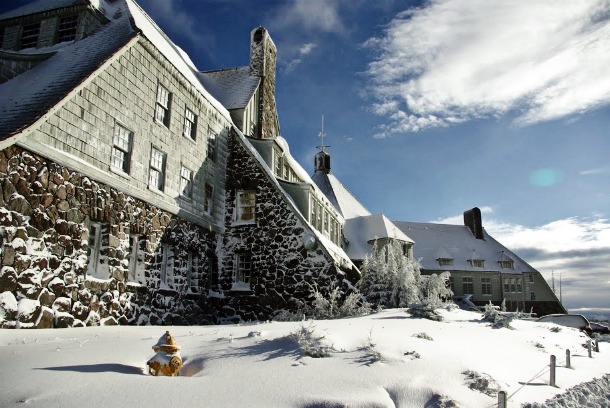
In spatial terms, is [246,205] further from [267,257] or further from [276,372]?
[276,372]

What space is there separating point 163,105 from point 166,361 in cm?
1143

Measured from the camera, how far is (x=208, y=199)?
18594mm

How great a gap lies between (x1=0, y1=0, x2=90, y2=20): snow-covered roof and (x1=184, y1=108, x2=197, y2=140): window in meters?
5.55

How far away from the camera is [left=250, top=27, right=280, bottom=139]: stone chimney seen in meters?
24.6

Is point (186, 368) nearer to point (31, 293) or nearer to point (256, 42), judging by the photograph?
point (31, 293)

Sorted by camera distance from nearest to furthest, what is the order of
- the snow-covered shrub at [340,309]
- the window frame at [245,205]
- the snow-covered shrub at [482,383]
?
1. the snow-covered shrub at [482,383]
2. the snow-covered shrub at [340,309]
3. the window frame at [245,205]

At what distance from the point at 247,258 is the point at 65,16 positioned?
1174 centimetres

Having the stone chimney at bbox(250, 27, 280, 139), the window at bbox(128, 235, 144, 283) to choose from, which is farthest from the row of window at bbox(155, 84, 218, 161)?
the stone chimney at bbox(250, 27, 280, 139)

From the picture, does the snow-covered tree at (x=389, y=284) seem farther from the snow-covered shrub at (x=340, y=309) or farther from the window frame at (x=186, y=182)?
the window frame at (x=186, y=182)

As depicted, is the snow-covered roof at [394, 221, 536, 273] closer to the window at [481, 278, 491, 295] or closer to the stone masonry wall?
the window at [481, 278, 491, 295]

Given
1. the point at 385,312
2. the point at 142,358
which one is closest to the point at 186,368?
the point at 142,358

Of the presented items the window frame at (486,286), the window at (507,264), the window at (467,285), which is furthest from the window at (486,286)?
the window at (507,264)

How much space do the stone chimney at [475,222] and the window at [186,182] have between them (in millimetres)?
39213

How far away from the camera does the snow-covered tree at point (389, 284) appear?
16469 millimetres
